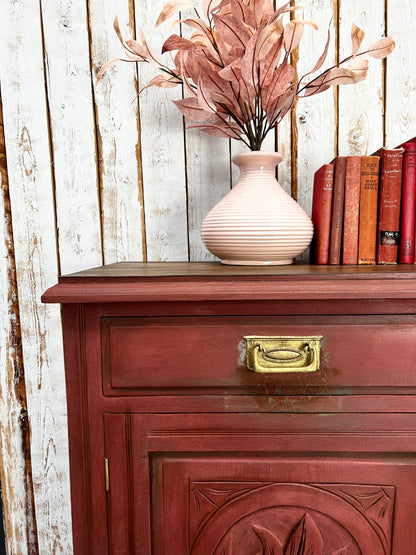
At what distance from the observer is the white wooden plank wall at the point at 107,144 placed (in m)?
0.97

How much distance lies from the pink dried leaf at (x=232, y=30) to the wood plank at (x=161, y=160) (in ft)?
1.08

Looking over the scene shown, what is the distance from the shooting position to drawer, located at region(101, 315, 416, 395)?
589 millimetres

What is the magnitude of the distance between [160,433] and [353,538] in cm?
39

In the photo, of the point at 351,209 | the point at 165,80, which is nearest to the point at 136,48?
the point at 165,80

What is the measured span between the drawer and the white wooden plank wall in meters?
0.46

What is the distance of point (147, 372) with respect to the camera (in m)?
Answer: 0.61

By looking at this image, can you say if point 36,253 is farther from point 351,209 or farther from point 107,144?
point 351,209

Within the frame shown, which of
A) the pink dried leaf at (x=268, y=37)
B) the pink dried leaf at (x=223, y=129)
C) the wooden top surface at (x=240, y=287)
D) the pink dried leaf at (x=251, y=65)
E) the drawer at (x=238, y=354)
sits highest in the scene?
the pink dried leaf at (x=268, y=37)

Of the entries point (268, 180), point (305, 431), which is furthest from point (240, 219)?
point (305, 431)

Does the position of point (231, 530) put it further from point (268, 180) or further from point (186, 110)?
point (186, 110)

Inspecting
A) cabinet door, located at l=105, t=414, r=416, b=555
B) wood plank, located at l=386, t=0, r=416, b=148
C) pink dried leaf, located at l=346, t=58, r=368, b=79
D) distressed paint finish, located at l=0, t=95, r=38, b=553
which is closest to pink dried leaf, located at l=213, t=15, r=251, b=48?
pink dried leaf, located at l=346, t=58, r=368, b=79

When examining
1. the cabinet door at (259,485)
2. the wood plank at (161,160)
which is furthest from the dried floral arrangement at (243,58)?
the cabinet door at (259,485)

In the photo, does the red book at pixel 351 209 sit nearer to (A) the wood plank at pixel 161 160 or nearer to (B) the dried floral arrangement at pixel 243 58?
(B) the dried floral arrangement at pixel 243 58

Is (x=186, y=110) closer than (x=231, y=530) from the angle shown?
No
